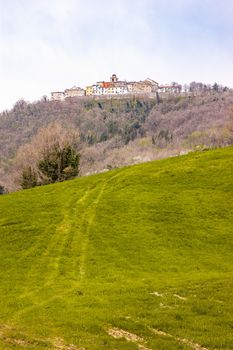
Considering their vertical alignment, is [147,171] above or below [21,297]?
above

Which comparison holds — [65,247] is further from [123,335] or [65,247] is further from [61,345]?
[61,345]

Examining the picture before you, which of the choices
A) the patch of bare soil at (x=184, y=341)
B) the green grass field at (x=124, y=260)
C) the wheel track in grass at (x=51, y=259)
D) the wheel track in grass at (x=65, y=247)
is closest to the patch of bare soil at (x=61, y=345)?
the green grass field at (x=124, y=260)

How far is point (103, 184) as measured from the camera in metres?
61.7

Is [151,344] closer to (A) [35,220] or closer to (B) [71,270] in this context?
(B) [71,270]

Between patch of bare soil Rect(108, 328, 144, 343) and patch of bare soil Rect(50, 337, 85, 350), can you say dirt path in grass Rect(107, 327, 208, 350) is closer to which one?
patch of bare soil Rect(108, 328, 144, 343)

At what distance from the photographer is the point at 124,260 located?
39.8 metres

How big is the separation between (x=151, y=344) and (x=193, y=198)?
3285cm

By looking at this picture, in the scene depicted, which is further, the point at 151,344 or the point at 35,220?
the point at 35,220

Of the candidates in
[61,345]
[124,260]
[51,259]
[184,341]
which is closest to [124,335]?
[184,341]

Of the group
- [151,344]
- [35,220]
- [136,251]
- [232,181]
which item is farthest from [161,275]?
[232,181]

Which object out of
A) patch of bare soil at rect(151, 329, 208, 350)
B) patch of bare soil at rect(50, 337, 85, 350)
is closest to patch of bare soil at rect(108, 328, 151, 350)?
patch of bare soil at rect(151, 329, 208, 350)

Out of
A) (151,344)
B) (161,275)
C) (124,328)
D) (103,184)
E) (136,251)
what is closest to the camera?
(151,344)

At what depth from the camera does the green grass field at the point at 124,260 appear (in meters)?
23.8

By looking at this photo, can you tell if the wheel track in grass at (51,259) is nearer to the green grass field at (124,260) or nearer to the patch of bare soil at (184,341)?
the green grass field at (124,260)
